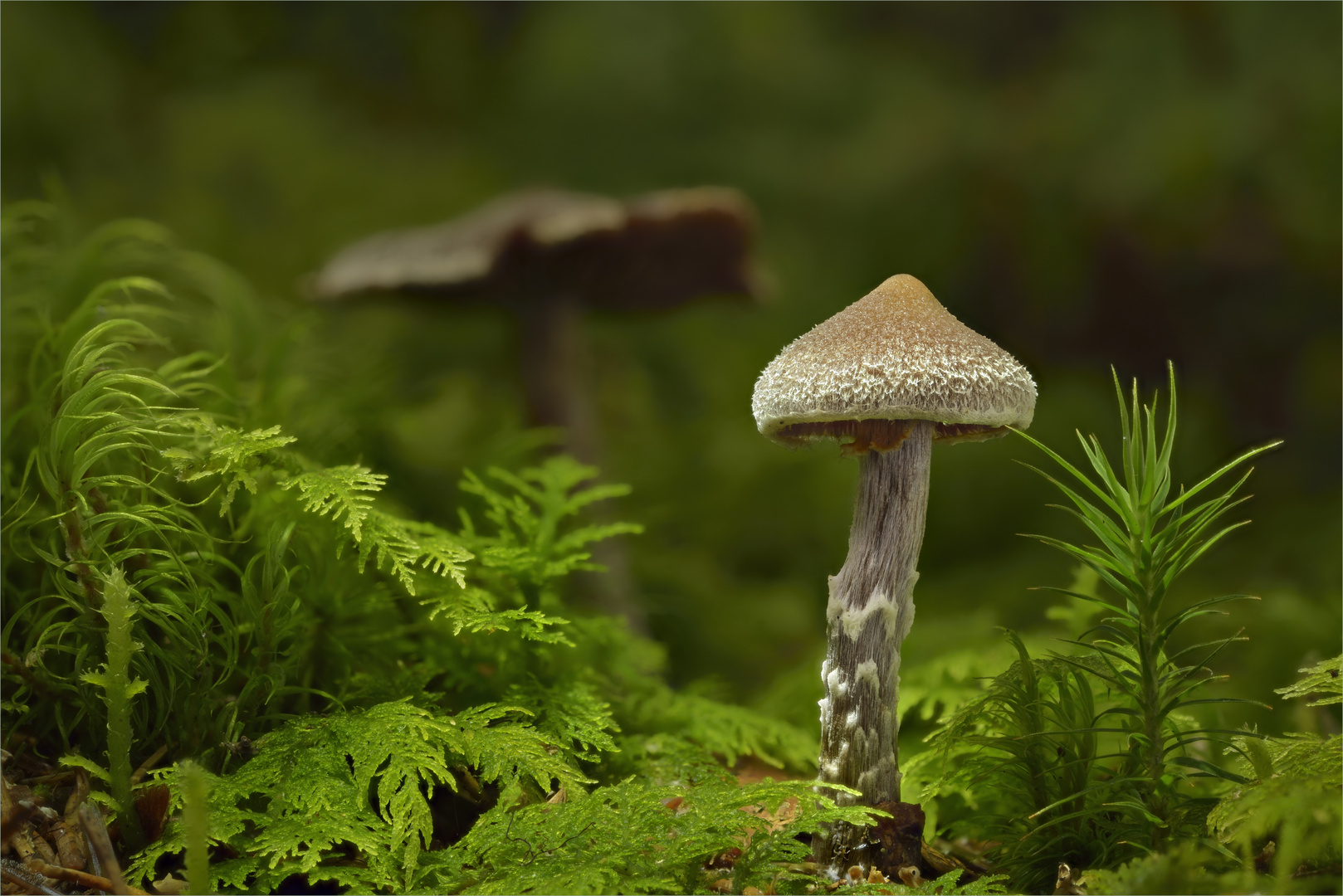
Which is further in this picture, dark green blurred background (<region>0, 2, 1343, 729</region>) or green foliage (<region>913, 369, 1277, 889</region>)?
dark green blurred background (<region>0, 2, 1343, 729</region>)

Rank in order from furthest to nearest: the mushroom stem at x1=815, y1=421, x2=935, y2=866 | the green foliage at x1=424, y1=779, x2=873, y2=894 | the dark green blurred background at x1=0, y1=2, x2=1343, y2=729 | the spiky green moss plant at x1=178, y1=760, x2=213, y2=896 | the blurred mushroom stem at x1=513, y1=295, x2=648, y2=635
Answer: the dark green blurred background at x1=0, y1=2, x2=1343, y2=729
the blurred mushroom stem at x1=513, y1=295, x2=648, y2=635
the mushroom stem at x1=815, y1=421, x2=935, y2=866
the green foliage at x1=424, y1=779, x2=873, y2=894
the spiky green moss plant at x1=178, y1=760, x2=213, y2=896

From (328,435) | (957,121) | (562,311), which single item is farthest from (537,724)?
(957,121)

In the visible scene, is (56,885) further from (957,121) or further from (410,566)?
(957,121)

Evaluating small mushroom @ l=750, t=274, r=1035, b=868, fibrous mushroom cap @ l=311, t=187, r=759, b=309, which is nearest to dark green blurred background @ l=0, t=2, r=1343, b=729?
fibrous mushroom cap @ l=311, t=187, r=759, b=309

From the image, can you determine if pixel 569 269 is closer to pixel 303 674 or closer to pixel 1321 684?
pixel 303 674

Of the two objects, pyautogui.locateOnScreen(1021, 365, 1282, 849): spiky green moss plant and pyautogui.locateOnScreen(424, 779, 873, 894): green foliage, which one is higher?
pyautogui.locateOnScreen(1021, 365, 1282, 849): spiky green moss plant

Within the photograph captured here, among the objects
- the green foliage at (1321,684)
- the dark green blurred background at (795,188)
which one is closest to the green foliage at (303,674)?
the green foliage at (1321,684)

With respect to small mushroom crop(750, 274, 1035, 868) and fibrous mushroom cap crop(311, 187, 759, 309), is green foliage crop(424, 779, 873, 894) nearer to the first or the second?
small mushroom crop(750, 274, 1035, 868)

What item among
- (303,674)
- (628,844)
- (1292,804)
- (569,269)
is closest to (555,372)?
(569,269)
